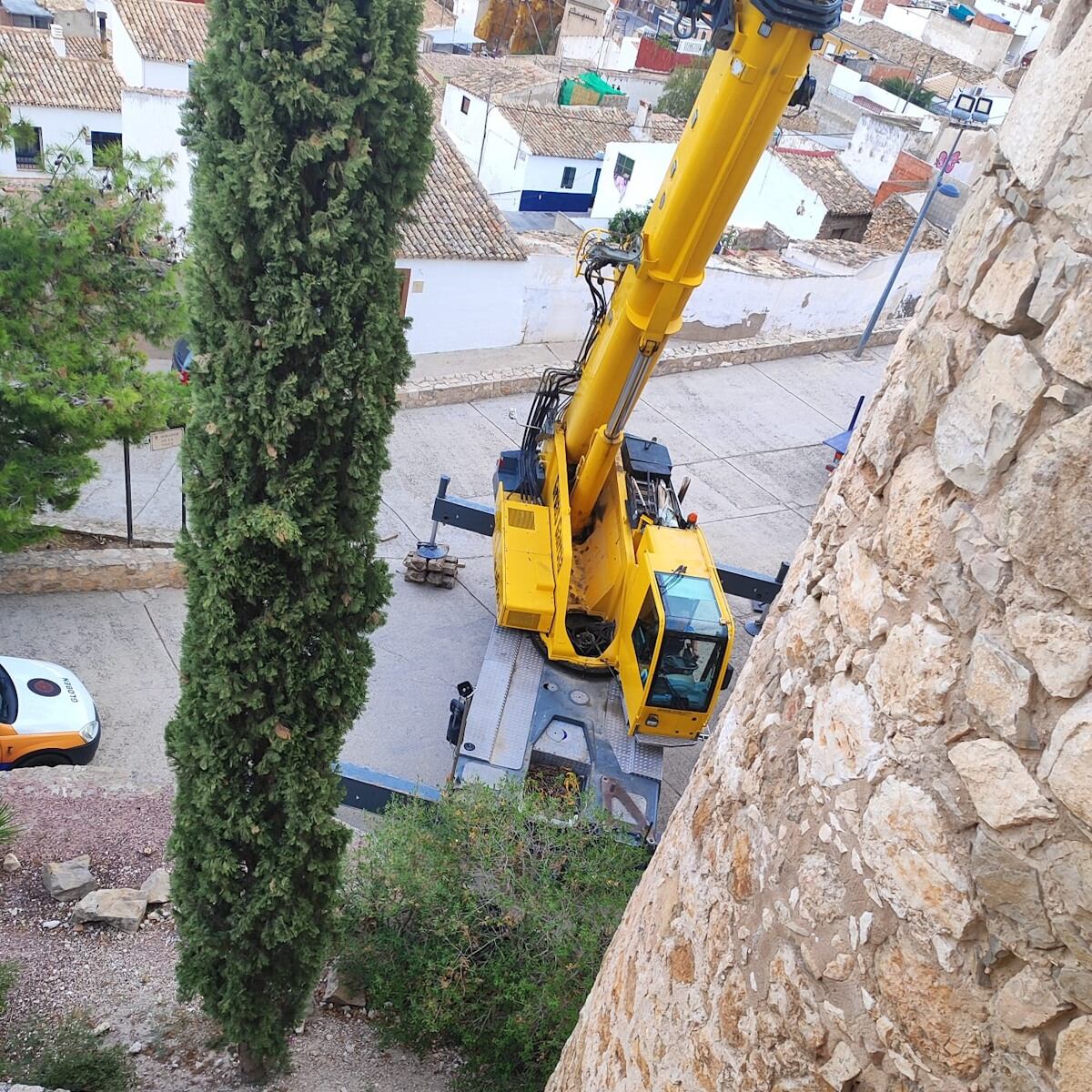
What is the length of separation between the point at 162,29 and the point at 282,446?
87.4 feet

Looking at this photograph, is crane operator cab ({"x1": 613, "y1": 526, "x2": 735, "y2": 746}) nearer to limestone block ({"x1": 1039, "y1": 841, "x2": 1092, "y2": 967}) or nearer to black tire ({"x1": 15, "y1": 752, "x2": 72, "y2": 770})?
black tire ({"x1": 15, "y1": 752, "x2": 72, "y2": 770})

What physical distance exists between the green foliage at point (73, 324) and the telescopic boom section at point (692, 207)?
4500mm

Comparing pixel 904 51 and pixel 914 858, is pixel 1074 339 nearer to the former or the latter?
pixel 914 858

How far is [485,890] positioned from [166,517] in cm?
835

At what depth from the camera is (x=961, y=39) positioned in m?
42.6

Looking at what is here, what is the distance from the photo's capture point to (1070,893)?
1.88 meters

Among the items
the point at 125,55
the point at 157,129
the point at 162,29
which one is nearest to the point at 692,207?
the point at 157,129

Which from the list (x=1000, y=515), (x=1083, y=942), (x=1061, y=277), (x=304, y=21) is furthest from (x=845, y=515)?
(x=304, y=21)

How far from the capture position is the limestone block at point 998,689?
1.96 meters

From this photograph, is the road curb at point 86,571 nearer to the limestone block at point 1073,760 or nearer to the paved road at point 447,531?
the paved road at point 447,531

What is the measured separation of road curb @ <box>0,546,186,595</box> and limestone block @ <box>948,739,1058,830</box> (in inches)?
424

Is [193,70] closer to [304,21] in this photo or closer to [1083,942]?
[304,21]

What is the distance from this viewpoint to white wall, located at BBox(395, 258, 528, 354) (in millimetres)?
19312

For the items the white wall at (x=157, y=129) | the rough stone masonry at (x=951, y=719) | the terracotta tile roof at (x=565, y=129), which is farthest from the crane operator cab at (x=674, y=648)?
the terracotta tile roof at (x=565, y=129)
